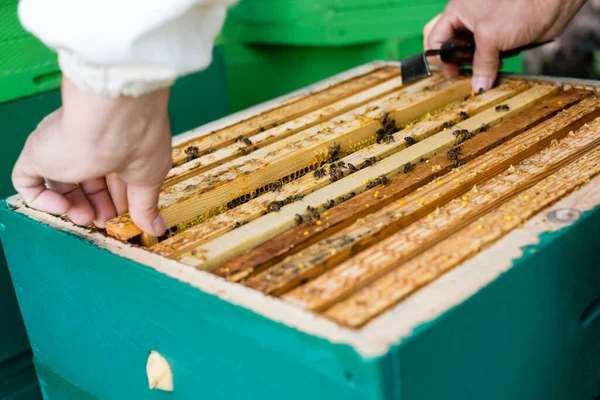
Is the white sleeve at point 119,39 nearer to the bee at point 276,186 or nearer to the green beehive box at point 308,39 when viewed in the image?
the bee at point 276,186

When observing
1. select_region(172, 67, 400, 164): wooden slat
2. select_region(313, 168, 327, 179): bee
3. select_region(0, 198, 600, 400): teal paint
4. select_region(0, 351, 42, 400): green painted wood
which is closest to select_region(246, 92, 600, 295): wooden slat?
select_region(0, 198, 600, 400): teal paint

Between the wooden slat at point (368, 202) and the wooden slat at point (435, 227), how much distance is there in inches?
3.9

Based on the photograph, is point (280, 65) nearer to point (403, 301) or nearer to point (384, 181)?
point (384, 181)

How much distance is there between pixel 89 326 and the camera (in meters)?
1.26

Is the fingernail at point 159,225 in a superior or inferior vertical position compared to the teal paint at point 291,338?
superior

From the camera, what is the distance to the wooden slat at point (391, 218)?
1.00 metres

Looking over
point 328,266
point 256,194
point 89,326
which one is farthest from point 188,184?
point 328,266

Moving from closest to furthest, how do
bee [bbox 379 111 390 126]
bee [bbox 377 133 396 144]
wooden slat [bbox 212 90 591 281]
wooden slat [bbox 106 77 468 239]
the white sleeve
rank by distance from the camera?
the white sleeve → wooden slat [bbox 212 90 591 281] → wooden slat [bbox 106 77 468 239] → bee [bbox 377 133 396 144] → bee [bbox 379 111 390 126]

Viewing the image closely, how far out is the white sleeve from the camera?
0.83 m

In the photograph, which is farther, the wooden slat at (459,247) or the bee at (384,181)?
the bee at (384,181)

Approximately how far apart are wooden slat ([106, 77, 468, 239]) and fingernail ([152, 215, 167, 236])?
0.13 feet

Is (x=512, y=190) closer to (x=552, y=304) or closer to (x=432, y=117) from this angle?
(x=552, y=304)

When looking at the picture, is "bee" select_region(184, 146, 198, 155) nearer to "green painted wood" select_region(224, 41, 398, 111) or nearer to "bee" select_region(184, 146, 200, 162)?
"bee" select_region(184, 146, 200, 162)

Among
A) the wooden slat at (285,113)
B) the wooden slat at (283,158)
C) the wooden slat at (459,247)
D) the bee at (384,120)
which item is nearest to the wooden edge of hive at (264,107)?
the wooden slat at (285,113)
